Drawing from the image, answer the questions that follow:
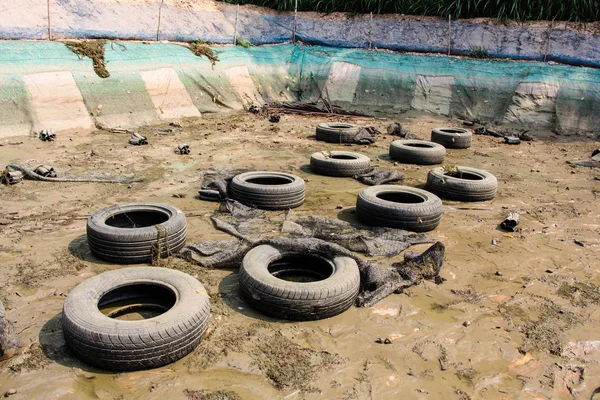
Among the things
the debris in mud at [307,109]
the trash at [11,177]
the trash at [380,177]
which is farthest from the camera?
the debris in mud at [307,109]

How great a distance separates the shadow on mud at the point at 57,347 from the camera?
4.02m

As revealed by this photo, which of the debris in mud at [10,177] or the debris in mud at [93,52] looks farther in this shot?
the debris in mud at [93,52]

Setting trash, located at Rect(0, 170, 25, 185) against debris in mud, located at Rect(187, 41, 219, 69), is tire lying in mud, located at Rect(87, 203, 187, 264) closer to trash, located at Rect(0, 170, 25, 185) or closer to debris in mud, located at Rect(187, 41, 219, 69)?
trash, located at Rect(0, 170, 25, 185)

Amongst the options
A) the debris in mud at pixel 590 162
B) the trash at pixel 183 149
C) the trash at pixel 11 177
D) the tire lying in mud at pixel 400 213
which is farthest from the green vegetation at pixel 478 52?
the trash at pixel 11 177

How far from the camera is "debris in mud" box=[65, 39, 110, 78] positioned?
545 inches

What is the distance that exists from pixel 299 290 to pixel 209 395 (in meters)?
1.43

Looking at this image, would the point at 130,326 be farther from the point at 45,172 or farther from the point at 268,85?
the point at 268,85

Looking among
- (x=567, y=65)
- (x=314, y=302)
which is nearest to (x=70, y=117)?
(x=314, y=302)

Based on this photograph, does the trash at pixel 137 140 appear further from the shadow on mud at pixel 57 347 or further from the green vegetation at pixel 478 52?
the green vegetation at pixel 478 52

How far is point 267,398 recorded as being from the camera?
3.77m

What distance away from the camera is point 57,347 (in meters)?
4.25

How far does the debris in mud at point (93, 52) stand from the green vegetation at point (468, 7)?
1144cm

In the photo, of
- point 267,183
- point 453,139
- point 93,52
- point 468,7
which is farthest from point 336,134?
point 468,7

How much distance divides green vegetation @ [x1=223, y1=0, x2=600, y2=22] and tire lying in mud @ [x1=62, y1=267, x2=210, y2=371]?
64.0 feet
